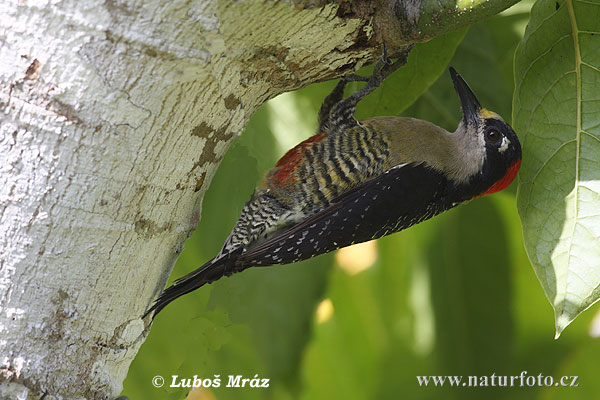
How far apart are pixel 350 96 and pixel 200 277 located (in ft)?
2.86

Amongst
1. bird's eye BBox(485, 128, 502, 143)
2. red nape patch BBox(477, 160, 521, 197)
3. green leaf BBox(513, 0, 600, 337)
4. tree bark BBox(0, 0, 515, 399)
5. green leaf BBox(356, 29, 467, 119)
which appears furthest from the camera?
bird's eye BBox(485, 128, 502, 143)

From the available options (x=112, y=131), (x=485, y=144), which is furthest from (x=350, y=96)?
(x=112, y=131)

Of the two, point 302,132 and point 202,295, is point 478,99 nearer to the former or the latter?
point 302,132

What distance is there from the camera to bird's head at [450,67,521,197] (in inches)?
97.1

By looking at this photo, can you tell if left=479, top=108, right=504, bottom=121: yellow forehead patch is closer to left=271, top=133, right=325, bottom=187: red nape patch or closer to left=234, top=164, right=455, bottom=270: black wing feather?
left=234, top=164, right=455, bottom=270: black wing feather

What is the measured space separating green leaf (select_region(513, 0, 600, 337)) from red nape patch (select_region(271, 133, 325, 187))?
0.94 metres

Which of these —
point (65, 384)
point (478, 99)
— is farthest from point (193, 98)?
point (478, 99)

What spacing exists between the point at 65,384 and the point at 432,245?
6.40 feet

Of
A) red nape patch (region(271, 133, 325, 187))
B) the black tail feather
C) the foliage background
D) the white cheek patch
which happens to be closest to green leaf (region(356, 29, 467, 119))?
the foliage background

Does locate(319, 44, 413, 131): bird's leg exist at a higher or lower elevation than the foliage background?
higher

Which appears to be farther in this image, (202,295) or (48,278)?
(202,295)

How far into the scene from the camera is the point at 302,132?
259 centimetres

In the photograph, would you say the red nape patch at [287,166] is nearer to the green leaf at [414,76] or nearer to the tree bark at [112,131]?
the green leaf at [414,76]

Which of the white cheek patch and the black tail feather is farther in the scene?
the white cheek patch
